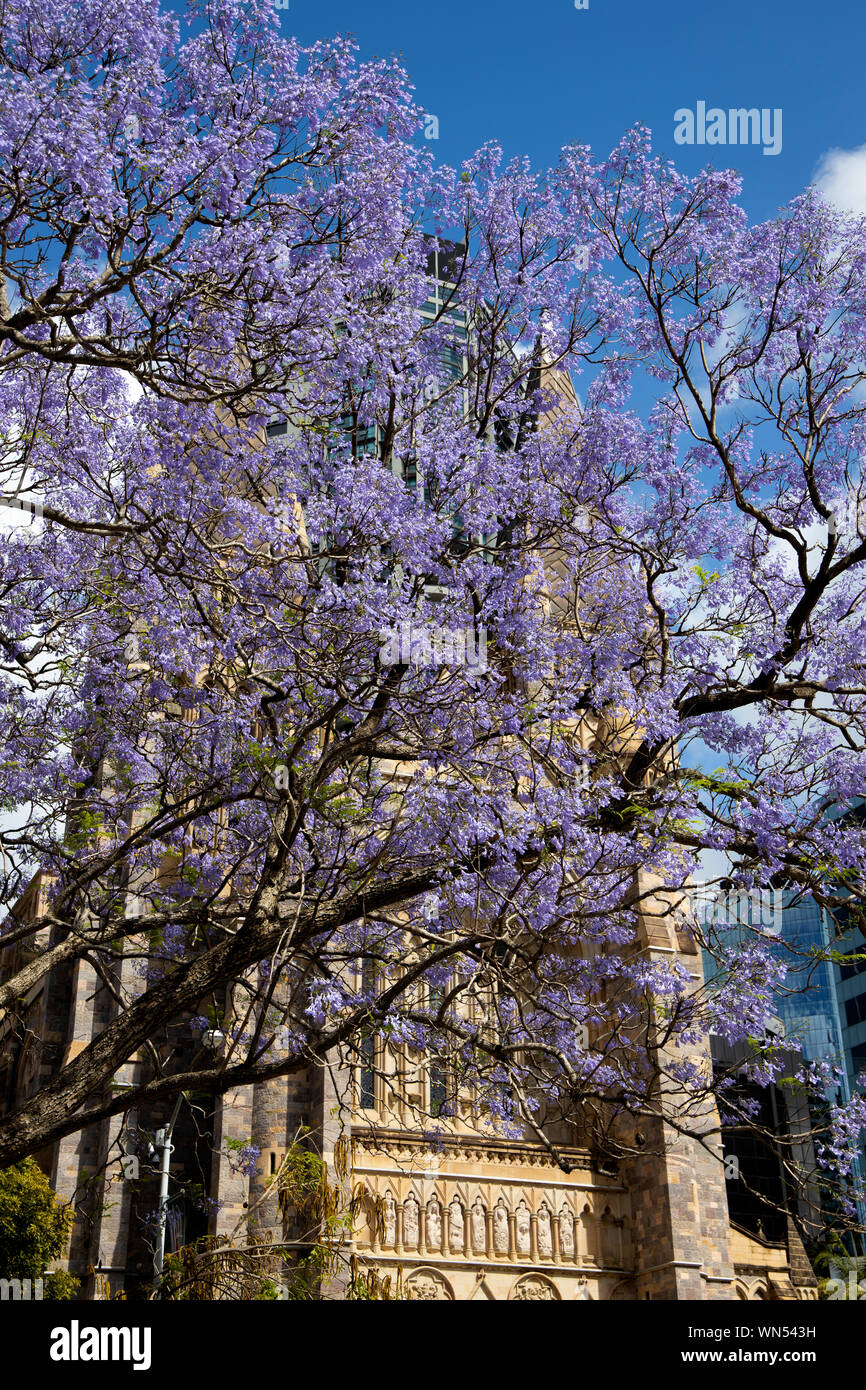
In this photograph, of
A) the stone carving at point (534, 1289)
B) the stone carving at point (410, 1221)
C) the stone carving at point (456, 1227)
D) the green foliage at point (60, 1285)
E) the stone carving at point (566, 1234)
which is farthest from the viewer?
the stone carving at point (566, 1234)

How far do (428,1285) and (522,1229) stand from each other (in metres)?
2.22

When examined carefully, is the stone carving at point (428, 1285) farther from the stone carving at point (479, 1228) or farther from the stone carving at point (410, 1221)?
the stone carving at point (479, 1228)

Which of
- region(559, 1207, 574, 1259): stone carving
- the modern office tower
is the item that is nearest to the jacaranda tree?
the modern office tower

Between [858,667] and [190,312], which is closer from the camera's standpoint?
[190,312]

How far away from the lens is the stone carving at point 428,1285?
20359 millimetres

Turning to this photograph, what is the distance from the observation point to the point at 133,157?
31.4ft

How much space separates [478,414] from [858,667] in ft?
15.0

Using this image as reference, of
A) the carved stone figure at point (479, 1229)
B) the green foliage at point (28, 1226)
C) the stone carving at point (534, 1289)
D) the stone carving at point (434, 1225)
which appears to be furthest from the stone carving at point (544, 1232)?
the green foliage at point (28, 1226)

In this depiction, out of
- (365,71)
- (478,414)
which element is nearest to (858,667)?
(478,414)

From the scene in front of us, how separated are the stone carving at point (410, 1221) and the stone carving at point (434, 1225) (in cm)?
23

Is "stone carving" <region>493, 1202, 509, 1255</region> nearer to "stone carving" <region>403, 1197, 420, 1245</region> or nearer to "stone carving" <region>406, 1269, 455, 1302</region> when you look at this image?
"stone carving" <region>406, 1269, 455, 1302</region>

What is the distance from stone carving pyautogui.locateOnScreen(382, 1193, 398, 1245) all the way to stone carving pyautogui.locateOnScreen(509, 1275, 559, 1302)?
246cm
